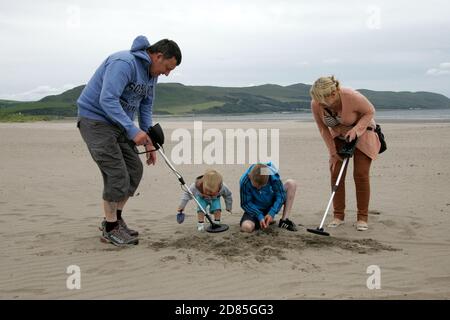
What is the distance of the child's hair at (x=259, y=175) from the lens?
18.4ft

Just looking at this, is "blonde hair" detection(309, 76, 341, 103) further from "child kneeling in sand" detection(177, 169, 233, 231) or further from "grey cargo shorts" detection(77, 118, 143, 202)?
"grey cargo shorts" detection(77, 118, 143, 202)

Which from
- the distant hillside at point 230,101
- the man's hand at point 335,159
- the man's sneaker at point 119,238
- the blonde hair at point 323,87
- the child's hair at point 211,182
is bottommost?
the man's sneaker at point 119,238

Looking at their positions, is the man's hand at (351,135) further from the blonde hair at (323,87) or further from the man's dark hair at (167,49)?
the man's dark hair at (167,49)

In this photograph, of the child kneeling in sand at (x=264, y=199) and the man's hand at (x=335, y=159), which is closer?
the child kneeling in sand at (x=264, y=199)

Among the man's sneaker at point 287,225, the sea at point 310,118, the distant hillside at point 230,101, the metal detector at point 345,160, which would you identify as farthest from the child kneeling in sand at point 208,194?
the distant hillside at point 230,101

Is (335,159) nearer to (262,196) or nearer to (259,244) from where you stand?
(262,196)

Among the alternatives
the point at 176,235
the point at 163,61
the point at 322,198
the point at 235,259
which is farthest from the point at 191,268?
the point at 322,198

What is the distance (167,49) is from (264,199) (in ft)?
6.79

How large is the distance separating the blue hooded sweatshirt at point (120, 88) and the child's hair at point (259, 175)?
1.46 metres

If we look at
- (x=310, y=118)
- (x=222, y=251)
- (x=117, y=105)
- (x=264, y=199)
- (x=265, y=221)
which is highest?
(x=117, y=105)

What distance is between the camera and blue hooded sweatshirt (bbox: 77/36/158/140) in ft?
16.0

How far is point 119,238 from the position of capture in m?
5.36

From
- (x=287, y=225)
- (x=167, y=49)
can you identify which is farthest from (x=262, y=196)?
(x=167, y=49)

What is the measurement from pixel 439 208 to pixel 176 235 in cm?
377
